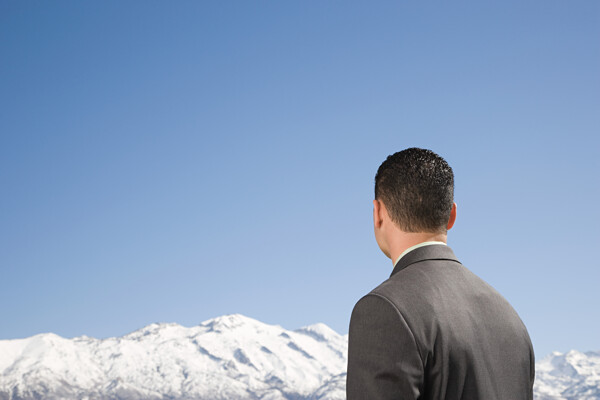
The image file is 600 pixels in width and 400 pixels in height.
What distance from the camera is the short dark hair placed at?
419cm

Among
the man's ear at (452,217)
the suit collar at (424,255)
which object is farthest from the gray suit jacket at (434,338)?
the man's ear at (452,217)

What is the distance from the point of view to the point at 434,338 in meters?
3.60

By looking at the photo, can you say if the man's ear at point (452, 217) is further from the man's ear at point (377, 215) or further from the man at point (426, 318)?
the man's ear at point (377, 215)

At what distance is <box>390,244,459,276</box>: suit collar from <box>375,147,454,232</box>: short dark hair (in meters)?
0.15

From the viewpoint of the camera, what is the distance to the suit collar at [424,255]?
4043mm

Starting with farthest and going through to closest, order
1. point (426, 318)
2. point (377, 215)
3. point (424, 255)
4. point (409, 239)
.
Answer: point (377, 215) → point (409, 239) → point (424, 255) → point (426, 318)

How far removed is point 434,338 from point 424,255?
61 cm

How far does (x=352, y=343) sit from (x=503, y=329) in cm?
101

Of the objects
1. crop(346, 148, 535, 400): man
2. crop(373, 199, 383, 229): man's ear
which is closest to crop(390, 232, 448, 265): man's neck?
crop(346, 148, 535, 400): man

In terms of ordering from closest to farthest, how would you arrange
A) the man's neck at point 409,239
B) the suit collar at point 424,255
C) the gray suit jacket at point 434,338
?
the gray suit jacket at point 434,338 → the suit collar at point 424,255 → the man's neck at point 409,239

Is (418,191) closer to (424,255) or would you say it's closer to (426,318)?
(424,255)

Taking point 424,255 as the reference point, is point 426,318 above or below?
below

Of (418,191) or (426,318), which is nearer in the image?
(426,318)

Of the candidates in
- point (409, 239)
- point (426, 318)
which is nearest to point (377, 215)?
point (409, 239)
